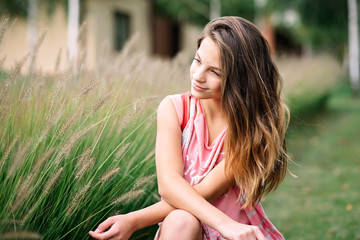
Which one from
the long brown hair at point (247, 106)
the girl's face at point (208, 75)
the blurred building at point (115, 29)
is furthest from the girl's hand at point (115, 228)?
the blurred building at point (115, 29)

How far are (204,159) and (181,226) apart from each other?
431 mm

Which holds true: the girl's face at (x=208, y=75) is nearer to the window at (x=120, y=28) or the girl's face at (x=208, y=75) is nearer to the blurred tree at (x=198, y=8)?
the window at (x=120, y=28)

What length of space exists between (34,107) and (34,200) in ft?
1.96

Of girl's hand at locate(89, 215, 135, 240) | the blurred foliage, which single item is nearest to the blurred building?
the blurred foliage

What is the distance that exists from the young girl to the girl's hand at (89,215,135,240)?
0.07 m

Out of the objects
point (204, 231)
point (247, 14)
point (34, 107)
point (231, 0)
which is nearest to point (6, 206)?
point (34, 107)

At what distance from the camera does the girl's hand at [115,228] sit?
1.53m

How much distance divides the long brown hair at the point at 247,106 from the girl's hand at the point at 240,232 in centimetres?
24

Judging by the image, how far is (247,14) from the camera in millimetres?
21719

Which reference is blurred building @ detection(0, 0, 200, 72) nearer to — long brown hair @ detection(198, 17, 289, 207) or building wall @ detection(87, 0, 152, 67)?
building wall @ detection(87, 0, 152, 67)

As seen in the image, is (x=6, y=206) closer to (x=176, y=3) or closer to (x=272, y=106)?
(x=272, y=106)

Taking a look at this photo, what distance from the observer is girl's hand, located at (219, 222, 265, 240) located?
5.12 feet

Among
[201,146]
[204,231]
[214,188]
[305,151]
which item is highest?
[201,146]

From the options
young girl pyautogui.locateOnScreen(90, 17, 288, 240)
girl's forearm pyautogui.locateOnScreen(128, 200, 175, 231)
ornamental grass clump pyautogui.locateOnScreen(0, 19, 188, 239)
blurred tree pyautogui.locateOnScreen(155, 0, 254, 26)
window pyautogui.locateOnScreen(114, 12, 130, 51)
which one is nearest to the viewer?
ornamental grass clump pyautogui.locateOnScreen(0, 19, 188, 239)
